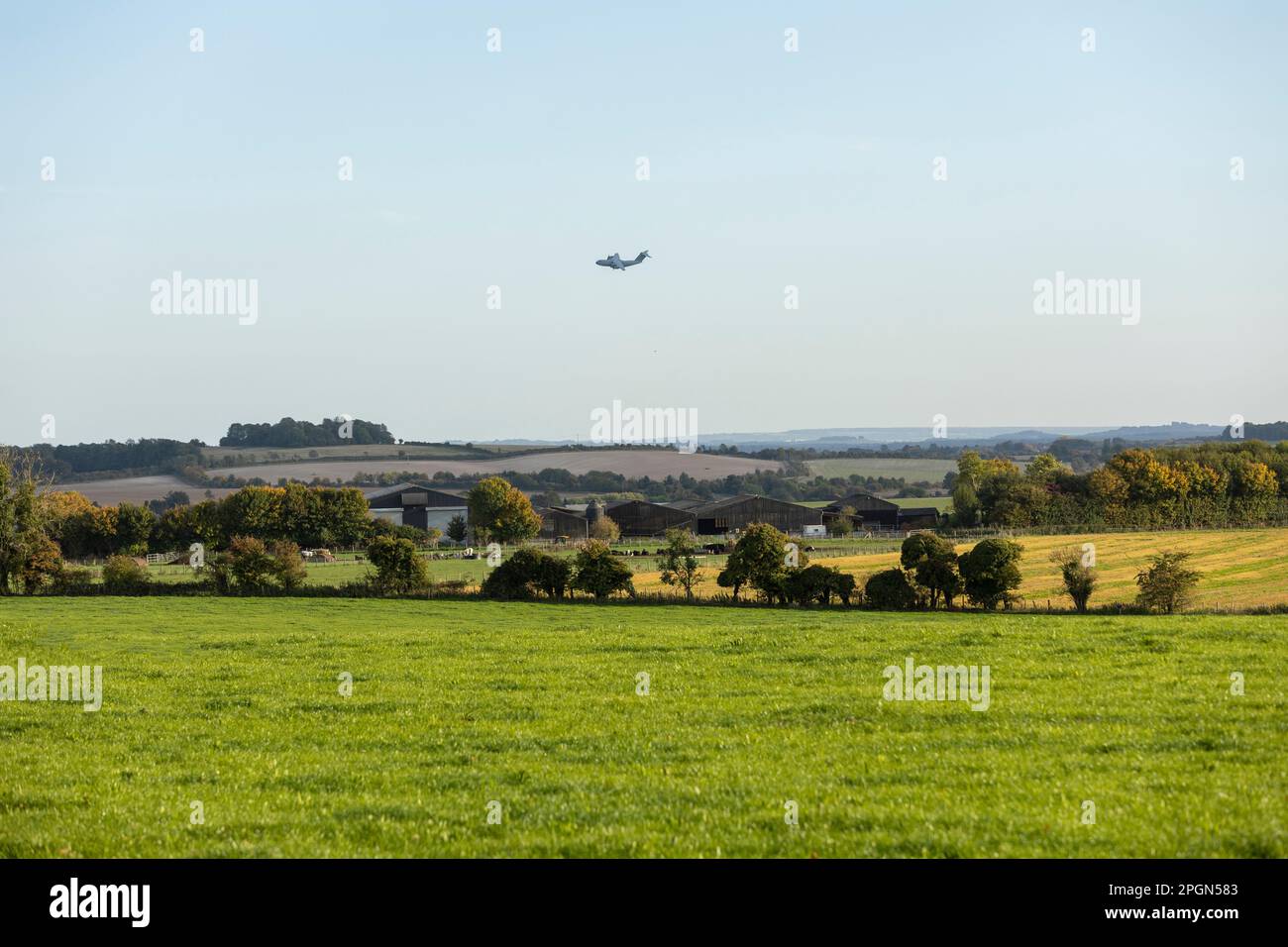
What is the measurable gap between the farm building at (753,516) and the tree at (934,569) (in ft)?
326

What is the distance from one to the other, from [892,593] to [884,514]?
→ 112 metres

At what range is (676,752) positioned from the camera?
16.1 metres

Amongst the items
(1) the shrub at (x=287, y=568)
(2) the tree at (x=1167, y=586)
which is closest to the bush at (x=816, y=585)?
(2) the tree at (x=1167, y=586)

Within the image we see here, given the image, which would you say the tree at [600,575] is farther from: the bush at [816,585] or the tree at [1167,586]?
the tree at [1167,586]

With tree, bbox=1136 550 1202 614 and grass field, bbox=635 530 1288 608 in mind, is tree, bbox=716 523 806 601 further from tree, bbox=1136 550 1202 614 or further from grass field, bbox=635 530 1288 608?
tree, bbox=1136 550 1202 614

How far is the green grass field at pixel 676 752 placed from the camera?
1194 centimetres

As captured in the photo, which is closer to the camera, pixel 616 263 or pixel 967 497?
pixel 616 263

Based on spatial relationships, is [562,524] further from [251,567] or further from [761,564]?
[761,564]

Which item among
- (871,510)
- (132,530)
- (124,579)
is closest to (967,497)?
(871,510)

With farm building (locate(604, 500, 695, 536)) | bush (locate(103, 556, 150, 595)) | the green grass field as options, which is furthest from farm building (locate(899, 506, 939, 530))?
the green grass field

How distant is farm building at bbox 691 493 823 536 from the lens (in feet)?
509

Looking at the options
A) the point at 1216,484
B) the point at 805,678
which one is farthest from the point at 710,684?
the point at 1216,484

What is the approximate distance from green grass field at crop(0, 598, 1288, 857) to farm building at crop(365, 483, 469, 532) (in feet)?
455
